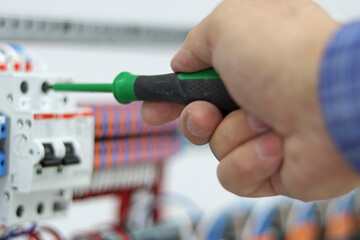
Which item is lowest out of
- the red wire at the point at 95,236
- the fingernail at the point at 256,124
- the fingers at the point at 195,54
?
the red wire at the point at 95,236

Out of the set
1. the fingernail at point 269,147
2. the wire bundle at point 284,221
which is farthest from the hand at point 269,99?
A: the wire bundle at point 284,221

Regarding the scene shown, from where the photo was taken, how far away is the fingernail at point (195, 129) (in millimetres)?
Result: 622

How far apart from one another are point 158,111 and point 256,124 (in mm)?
175

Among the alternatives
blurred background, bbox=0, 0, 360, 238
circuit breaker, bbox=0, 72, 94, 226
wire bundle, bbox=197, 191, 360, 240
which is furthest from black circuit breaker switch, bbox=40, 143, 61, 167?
wire bundle, bbox=197, 191, 360, 240

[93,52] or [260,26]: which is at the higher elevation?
[260,26]

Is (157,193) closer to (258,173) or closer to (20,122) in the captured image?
(20,122)

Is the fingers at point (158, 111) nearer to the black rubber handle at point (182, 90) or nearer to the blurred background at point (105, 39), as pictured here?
the black rubber handle at point (182, 90)

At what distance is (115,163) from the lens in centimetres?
124

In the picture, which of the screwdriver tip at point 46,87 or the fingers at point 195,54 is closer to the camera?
the fingers at point 195,54

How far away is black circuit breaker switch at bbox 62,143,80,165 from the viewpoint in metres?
0.82

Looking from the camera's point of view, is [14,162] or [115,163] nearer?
[14,162]

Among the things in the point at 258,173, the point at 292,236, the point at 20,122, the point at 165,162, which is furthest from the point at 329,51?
the point at 292,236

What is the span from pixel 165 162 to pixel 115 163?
0.82ft

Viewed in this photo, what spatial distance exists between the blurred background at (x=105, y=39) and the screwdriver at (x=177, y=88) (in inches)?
24.8
